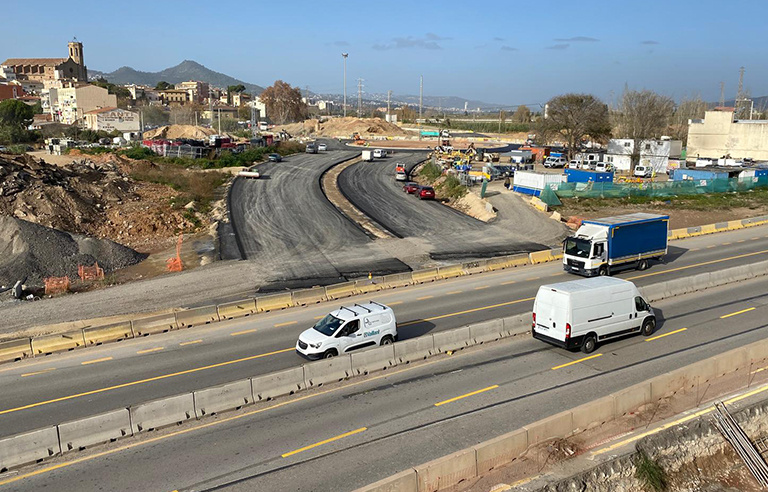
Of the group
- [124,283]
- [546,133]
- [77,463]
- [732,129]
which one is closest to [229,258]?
[124,283]

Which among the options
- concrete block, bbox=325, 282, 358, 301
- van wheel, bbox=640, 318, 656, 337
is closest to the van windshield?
concrete block, bbox=325, 282, 358, 301

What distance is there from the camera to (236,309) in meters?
24.8

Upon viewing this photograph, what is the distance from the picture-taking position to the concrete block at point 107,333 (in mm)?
21656

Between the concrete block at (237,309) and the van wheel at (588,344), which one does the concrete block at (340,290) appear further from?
the van wheel at (588,344)

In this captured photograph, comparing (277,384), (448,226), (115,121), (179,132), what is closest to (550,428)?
(277,384)

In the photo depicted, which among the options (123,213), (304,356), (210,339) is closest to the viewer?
(304,356)

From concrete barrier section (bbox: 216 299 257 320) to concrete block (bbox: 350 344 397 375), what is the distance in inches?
343

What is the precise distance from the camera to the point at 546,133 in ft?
295

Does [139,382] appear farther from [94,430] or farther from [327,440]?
[327,440]

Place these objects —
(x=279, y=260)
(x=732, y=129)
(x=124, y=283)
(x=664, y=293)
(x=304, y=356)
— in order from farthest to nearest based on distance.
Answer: (x=732, y=129) → (x=279, y=260) → (x=124, y=283) → (x=664, y=293) → (x=304, y=356)

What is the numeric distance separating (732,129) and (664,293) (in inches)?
3059

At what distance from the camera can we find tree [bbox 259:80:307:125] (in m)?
188

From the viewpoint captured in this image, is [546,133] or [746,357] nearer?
[746,357]

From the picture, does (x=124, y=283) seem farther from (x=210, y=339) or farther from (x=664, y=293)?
(x=664, y=293)
